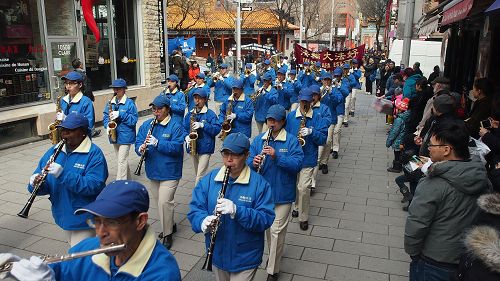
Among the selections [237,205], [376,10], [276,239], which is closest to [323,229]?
[276,239]

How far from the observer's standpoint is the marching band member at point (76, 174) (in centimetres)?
425

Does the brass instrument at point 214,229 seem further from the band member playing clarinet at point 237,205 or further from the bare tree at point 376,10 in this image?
the bare tree at point 376,10

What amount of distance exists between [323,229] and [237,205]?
341cm

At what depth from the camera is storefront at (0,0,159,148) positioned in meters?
11.3

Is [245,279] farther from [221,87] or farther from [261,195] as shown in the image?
[221,87]

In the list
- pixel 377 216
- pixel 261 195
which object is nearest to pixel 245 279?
pixel 261 195

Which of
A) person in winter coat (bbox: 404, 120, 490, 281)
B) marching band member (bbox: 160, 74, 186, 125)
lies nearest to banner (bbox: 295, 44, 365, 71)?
marching band member (bbox: 160, 74, 186, 125)

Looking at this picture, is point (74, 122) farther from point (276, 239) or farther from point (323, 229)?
point (323, 229)

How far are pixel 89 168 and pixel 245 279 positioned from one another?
75.8 inches

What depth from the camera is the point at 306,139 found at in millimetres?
6582

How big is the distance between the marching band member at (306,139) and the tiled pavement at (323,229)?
408 mm

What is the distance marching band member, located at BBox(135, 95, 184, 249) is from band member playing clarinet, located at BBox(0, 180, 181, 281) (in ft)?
11.1

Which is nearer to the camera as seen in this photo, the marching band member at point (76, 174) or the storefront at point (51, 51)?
the marching band member at point (76, 174)

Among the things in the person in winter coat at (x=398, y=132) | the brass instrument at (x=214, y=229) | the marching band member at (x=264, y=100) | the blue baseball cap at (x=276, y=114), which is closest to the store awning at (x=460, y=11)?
the person in winter coat at (x=398, y=132)
